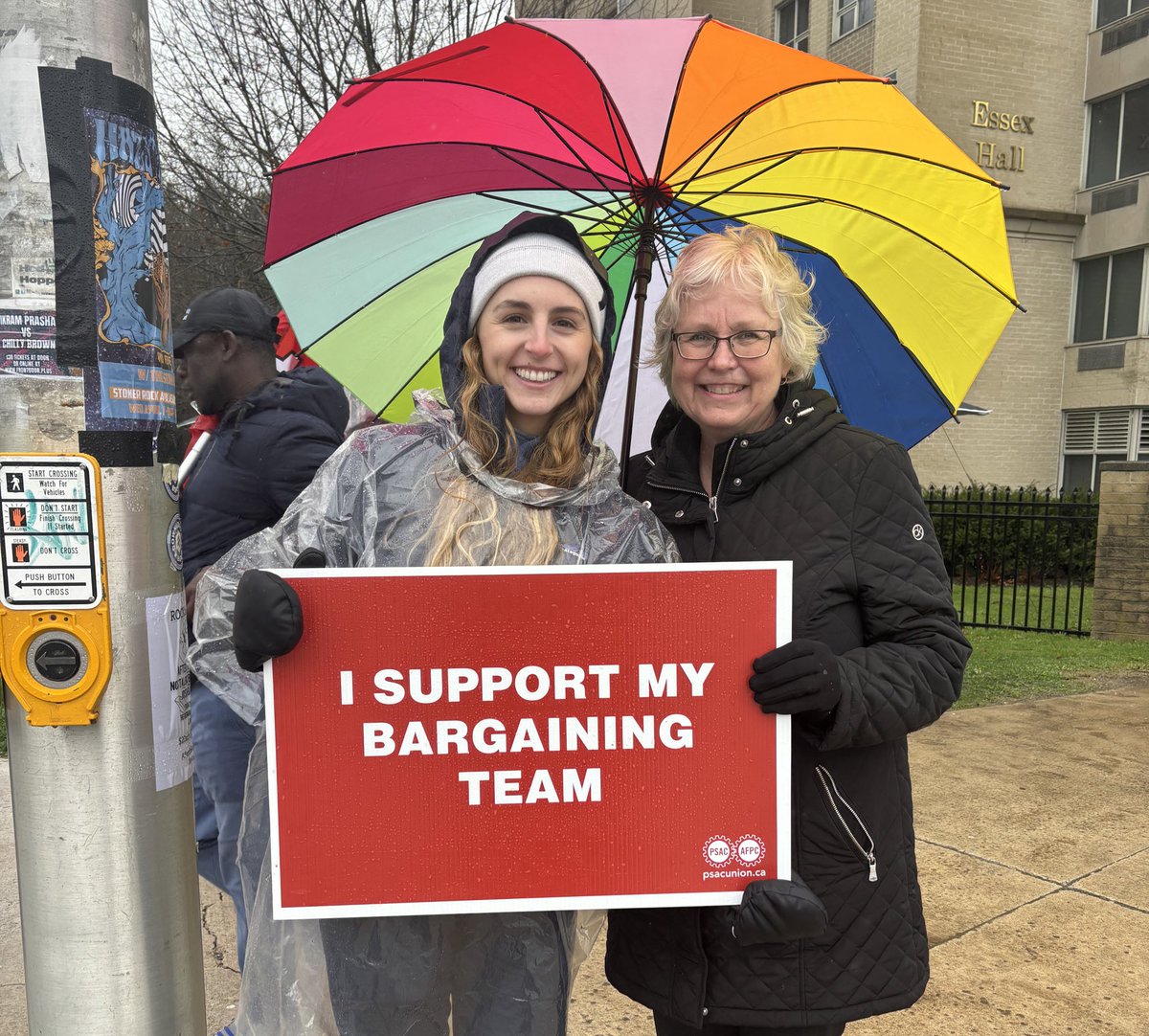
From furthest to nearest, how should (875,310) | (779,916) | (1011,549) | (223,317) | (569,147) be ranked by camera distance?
(1011,549), (223,317), (875,310), (569,147), (779,916)

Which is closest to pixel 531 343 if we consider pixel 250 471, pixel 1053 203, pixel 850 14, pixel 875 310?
pixel 875 310

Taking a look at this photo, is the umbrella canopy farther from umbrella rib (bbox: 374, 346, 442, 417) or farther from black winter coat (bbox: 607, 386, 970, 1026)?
black winter coat (bbox: 607, 386, 970, 1026)

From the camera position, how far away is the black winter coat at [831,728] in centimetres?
174

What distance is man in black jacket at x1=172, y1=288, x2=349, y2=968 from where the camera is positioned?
286 cm

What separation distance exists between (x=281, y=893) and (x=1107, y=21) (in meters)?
21.7

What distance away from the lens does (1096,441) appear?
18.0 m

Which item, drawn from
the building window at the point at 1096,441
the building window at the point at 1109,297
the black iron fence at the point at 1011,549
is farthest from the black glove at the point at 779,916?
the building window at the point at 1109,297

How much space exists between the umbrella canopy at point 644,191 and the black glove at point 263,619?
3.34ft

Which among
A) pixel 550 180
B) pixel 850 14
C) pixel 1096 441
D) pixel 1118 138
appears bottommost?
pixel 1096 441

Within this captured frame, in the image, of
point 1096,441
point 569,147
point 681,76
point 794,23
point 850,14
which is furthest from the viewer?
point 794,23

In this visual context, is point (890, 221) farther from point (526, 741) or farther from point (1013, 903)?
point (1013, 903)

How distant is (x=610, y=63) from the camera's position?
2.24m

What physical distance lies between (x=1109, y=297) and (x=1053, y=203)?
212cm

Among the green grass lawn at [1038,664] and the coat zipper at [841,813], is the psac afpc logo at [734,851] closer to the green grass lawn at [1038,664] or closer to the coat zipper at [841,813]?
the coat zipper at [841,813]
